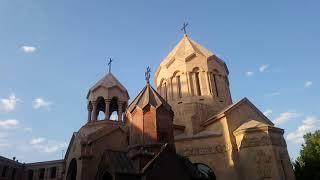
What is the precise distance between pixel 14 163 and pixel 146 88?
22.2 m

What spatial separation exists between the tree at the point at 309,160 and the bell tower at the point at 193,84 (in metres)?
6.98

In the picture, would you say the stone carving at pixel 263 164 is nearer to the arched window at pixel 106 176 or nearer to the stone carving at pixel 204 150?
the stone carving at pixel 204 150

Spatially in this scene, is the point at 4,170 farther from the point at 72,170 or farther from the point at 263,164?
the point at 263,164

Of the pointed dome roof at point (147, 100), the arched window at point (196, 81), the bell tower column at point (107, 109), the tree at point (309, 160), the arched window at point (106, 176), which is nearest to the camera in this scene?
the arched window at point (106, 176)

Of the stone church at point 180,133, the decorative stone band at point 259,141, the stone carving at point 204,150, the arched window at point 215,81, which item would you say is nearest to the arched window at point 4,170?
the stone church at point 180,133

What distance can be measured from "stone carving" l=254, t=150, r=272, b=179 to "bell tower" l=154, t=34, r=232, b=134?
384 cm

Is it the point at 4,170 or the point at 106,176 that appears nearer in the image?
the point at 106,176

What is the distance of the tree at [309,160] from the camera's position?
758 inches

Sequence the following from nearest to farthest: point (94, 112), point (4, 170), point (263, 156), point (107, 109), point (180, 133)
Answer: point (263, 156)
point (180, 133)
point (107, 109)
point (94, 112)
point (4, 170)

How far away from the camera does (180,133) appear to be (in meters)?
16.4

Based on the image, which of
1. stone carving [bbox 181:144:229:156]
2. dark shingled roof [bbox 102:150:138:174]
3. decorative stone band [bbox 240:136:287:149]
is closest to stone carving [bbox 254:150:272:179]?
decorative stone band [bbox 240:136:287:149]

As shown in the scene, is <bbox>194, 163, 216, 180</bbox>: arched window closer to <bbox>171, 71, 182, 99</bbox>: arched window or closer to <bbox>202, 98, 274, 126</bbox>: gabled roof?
<bbox>202, 98, 274, 126</bbox>: gabled roof

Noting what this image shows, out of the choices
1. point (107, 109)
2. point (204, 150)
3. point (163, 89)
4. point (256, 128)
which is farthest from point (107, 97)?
point (256, 128)

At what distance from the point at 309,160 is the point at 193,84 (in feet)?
31.9
